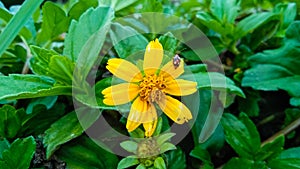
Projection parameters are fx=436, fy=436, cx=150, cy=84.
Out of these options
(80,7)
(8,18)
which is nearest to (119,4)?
(80,7)

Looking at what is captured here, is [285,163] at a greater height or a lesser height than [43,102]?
lesser

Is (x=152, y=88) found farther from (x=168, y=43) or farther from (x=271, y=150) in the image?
(x=271, y=150)

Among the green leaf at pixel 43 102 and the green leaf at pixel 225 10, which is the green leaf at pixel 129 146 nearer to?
the green leaf at pixel 43 102

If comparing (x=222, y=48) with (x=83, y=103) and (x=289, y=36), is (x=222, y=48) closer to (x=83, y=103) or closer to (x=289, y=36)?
(x=289, y=36)

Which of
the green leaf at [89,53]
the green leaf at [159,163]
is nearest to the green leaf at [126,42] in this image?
the green leaf at [89,53]

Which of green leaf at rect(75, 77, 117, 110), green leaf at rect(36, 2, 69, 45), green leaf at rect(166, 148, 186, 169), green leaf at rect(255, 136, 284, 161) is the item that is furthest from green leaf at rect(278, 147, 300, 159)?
A: green leaf at rect(36, 2, 69, 45)
